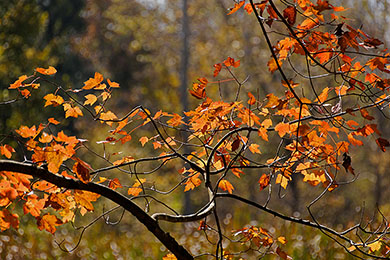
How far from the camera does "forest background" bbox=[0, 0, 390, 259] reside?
17.0 feet

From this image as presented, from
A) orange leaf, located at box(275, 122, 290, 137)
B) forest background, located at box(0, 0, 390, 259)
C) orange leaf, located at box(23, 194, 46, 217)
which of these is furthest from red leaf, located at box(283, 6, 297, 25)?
forest background, located at box(0, 0, 390, 259)

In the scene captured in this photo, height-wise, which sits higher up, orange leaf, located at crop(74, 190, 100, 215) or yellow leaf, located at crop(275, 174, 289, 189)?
orange leaf, located at crop(74, 190, 100, 215)

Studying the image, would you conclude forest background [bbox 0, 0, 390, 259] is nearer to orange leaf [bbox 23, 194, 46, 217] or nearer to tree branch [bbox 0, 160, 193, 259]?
orange leaf [bbox 23, 194, 46, 217]

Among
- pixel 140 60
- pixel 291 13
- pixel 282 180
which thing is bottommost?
pixel 140 60

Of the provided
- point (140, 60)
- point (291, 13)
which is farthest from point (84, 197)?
point (140, 60)

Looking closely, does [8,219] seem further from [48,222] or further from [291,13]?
[291,13]

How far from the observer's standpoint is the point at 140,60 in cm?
1695

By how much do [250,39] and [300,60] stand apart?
1742mm

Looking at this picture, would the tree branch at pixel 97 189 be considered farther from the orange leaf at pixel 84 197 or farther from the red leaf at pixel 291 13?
the red leaf at pixel 291 13

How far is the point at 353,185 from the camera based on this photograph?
49.9 feet

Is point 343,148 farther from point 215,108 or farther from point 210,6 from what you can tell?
point 210,6

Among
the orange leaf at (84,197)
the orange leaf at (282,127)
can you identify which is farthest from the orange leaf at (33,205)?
the orange leaf at (282,127)

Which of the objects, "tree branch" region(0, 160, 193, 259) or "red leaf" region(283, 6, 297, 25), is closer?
"red leaf" region(283, 6, 297, 25)

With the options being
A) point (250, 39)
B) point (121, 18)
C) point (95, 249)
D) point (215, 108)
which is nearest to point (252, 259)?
point (95, 249)
